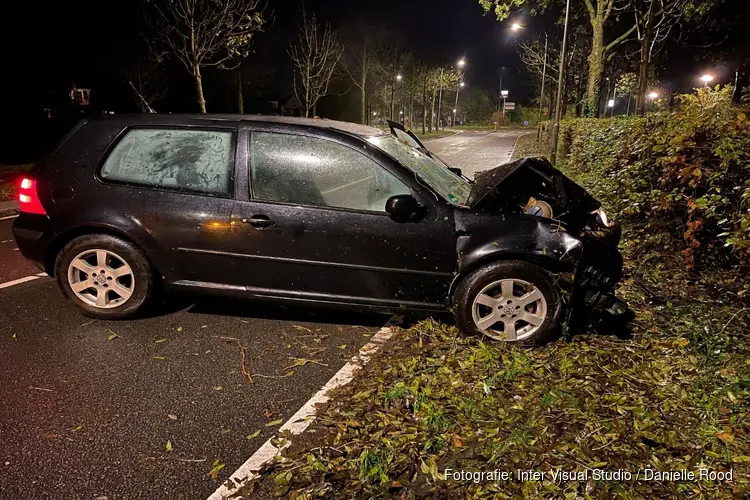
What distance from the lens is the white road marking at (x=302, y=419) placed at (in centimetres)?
230

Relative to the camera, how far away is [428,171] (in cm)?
415

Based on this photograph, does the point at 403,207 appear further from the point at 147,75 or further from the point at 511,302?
the point at 147,75

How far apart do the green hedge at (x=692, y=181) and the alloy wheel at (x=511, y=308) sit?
149 centimetres

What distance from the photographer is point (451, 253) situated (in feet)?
11.7

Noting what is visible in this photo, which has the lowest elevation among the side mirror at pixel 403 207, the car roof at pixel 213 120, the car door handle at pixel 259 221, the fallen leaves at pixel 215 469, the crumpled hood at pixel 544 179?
the fallen leaves at pixel 215 469

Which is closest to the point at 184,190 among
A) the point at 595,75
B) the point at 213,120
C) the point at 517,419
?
the point at 213,120

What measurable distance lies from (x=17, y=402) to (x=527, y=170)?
4205 millimetres

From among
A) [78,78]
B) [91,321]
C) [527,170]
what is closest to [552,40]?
[78,78]

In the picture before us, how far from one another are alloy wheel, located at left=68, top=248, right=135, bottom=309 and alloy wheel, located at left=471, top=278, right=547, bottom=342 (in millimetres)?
2787

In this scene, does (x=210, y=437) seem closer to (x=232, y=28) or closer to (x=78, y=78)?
(x=232, y=28)

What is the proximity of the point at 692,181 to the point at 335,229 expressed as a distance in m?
3.20

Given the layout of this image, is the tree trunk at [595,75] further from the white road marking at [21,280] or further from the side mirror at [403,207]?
the white road marking at [21,280]

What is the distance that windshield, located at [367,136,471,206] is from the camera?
386 centimetres

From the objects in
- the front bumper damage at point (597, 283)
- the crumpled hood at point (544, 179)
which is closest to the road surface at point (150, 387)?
the crumpled hood at point (544, 179)
